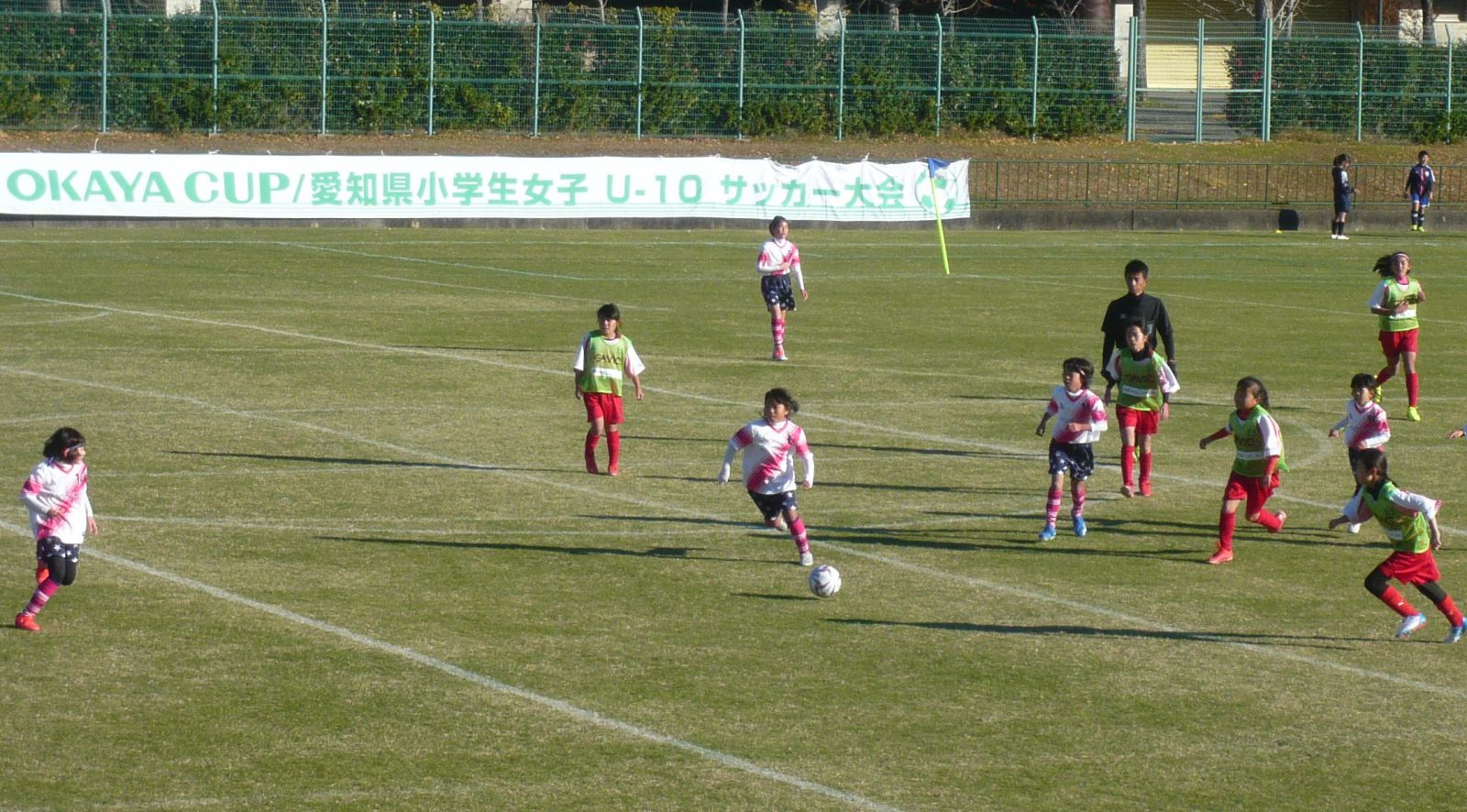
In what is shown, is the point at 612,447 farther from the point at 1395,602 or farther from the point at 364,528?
the point at 1395,602

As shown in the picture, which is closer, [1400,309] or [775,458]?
[775,458]

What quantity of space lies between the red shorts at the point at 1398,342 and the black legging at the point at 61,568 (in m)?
14.6

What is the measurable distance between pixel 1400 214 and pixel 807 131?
16272mm

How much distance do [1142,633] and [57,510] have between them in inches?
247

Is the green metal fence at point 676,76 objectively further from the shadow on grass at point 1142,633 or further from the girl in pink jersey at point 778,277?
the shadow on grass at point 1142,633

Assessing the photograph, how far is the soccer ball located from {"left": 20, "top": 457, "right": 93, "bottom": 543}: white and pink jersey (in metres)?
4.37

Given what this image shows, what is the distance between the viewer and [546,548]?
45.0 feet

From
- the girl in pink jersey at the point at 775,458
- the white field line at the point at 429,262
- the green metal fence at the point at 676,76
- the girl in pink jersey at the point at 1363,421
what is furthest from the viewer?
the green metal fence at the point at 676,76

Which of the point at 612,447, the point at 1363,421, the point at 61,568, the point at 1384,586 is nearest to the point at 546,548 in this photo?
the point at 612,447

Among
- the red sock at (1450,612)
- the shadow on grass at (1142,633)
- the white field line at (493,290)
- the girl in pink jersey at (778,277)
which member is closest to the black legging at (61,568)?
the shadow on grass at (1142,633)

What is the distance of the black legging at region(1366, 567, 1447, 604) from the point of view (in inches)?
439

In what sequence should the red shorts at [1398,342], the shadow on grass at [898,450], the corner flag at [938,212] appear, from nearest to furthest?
Result: the shadow on grass at [898,450] → the red shorts at [1398,342] → the corner flag at [938,212]

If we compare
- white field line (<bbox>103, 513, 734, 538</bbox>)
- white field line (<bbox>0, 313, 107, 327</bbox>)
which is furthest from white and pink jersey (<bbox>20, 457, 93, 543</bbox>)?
white field line (<bbox>0, 313, 107, 327</bbox>)

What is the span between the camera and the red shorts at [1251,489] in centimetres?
1370
